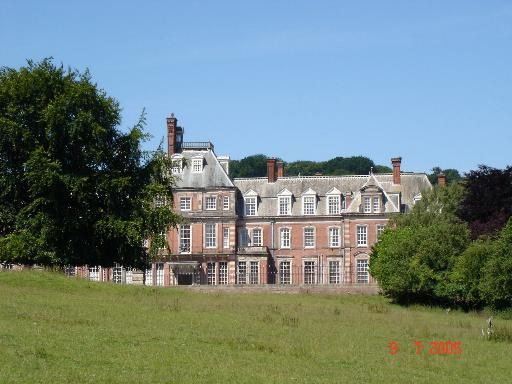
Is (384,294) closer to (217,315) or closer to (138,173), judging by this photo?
(138,173)

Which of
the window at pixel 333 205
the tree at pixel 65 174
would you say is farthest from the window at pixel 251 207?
the tree at pixel 65 174

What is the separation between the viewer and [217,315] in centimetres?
2969

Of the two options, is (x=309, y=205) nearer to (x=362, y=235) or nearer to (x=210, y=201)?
(x=362, y=235)

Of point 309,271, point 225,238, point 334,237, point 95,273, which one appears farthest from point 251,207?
point 95,273

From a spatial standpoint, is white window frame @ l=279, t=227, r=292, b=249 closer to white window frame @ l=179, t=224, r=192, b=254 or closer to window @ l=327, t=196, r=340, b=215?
window @ l=327, t=196, r=340, b=215

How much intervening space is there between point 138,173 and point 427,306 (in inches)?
724

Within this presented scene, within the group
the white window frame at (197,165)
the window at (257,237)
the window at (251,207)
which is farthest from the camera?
the window at (251,207)

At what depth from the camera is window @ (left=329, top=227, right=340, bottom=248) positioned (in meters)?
73.9

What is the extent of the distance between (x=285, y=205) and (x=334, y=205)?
4.15 meters

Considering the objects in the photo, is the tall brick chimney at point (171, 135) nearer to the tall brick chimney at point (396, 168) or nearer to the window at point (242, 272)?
the window at point (242, 272)

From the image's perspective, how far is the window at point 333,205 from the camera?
7461 centimetres

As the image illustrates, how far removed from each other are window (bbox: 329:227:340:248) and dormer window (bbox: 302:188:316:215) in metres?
2.20

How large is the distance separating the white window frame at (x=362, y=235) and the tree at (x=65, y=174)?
A: 33.5 m

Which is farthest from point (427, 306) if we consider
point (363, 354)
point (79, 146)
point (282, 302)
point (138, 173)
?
point (363, 354)
